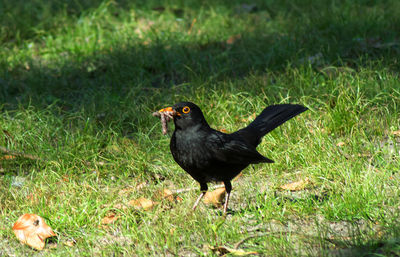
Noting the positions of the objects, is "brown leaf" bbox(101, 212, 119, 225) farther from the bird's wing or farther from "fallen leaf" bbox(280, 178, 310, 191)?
"fallen leaf" bbox(280, 178, 310, 191)

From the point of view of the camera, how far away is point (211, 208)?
13.3 feet

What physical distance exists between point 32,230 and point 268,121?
6.27 ft

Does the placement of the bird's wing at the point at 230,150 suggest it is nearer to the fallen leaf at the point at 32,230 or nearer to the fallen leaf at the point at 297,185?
the fallen leaf at the point at 297,185

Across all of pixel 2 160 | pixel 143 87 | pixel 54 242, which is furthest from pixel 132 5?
pixel 54 242

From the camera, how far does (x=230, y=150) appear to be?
12.5 feet

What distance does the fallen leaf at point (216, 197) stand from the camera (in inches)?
160

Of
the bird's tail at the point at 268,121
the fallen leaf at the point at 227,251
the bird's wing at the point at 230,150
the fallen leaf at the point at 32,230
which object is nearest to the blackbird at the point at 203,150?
the bird's wing at the point at 230,150

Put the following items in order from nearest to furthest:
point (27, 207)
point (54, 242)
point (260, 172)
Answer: point (54, 242), point (27, 207), point (260, 172)

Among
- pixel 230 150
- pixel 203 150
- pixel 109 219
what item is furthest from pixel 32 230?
pixel 230 150

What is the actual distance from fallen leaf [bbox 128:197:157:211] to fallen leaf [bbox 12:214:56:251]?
1.93 ft

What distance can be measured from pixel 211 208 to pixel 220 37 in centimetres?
368

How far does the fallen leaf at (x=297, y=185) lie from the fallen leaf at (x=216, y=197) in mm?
443

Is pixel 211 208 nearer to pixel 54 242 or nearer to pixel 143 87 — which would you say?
pixel 54 242

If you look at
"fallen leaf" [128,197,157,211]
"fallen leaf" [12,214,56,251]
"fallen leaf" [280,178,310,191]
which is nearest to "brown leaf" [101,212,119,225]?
"fallen leaf" [128,197,157,211]
